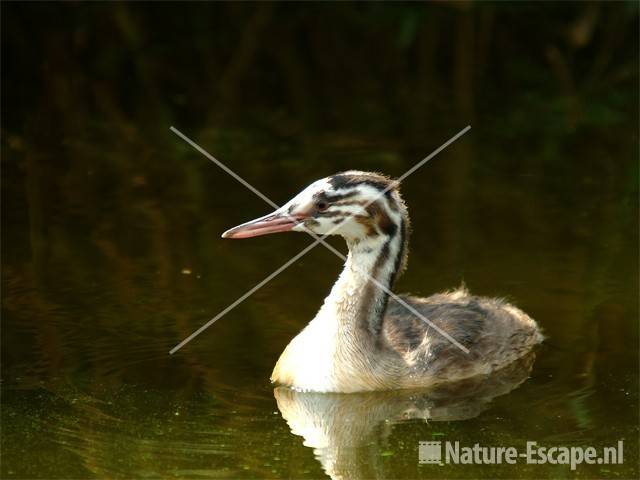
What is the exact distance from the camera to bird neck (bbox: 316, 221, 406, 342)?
27.8 ft

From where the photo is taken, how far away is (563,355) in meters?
8.88

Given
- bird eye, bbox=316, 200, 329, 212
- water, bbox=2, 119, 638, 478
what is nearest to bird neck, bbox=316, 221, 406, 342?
bird eye, bbox=316, 200, 329, 212

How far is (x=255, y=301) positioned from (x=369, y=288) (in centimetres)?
146

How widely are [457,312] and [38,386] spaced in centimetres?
276

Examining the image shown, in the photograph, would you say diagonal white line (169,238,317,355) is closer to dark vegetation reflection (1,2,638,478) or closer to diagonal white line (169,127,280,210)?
dark vegetation reflection (1,2,638,478)

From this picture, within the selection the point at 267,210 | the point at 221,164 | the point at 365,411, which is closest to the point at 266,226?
the point at 365,411

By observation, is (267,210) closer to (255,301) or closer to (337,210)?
(255,301)

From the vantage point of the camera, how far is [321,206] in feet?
27.3

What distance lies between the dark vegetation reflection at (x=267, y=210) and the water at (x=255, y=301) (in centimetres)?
3

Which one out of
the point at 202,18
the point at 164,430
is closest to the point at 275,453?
the point at 164,430

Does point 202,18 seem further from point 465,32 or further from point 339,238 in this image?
point 339,238

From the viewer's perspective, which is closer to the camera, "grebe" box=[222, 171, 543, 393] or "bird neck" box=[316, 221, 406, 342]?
"grebe" box=[222, 171, 543, 393]

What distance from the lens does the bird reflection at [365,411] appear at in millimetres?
7371

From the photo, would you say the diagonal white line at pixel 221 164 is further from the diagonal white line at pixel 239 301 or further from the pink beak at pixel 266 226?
the pink beak at pixel 266 226
